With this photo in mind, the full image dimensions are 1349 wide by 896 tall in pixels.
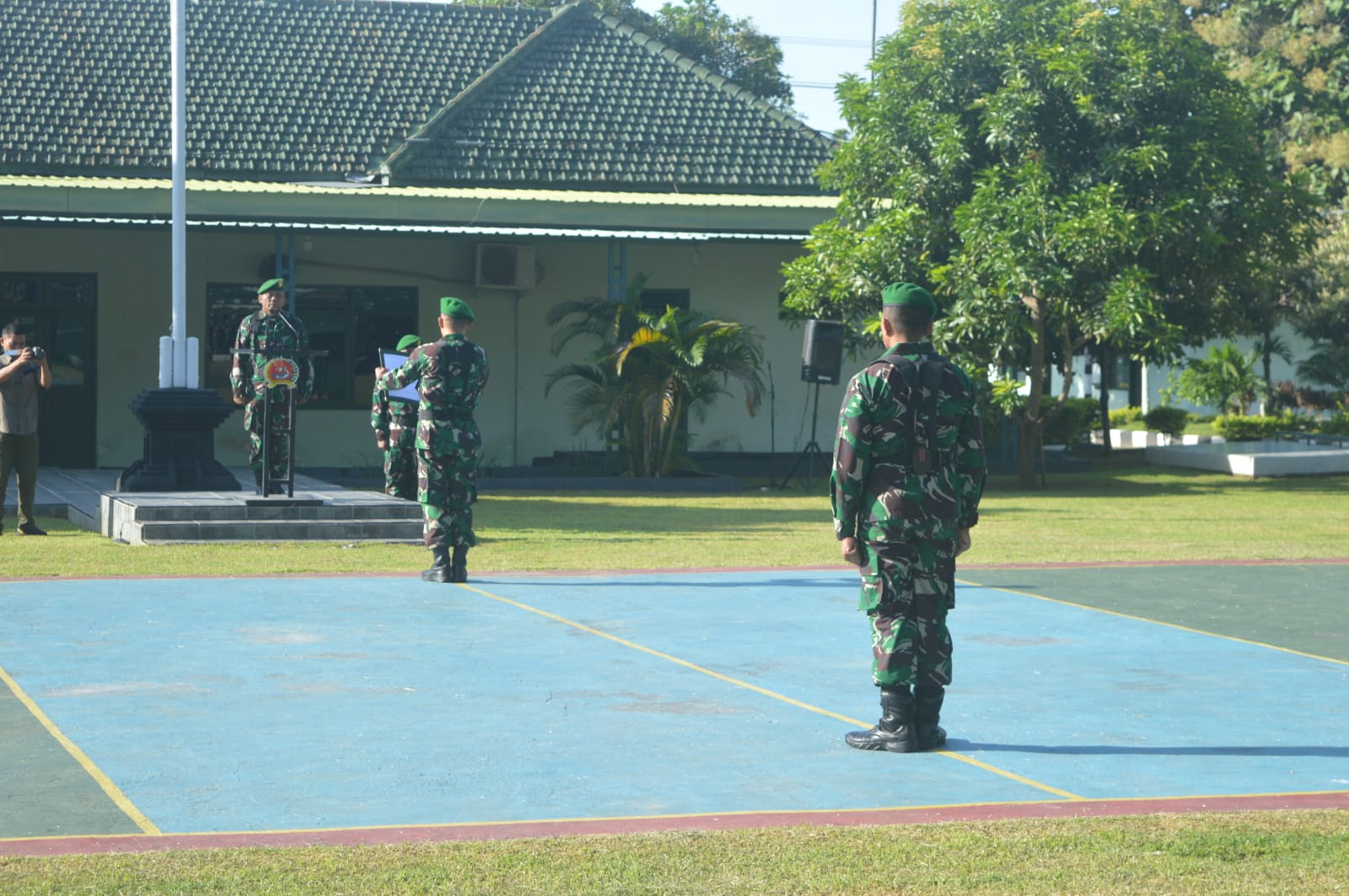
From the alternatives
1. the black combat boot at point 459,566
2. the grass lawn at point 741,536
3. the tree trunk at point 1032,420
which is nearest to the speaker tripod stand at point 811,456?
the grass lawn at point 741,536

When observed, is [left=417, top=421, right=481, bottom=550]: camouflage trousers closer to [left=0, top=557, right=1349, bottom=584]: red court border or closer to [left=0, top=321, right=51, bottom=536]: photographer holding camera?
[left=0, top=557, right=1349, bottom=584]: red court border

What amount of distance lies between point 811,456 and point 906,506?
17663 millimetres

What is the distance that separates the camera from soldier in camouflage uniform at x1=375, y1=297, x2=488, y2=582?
12360 mm

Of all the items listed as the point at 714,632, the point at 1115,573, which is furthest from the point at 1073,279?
the point at 714,632

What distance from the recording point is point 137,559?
14359 millimetres

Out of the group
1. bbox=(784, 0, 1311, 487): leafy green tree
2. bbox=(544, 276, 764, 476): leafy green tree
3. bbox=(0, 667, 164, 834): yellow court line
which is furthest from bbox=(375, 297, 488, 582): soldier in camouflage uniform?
bbox=(784, 0, 1311, 487): leafy green tree

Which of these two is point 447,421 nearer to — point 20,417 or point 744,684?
point 744,684

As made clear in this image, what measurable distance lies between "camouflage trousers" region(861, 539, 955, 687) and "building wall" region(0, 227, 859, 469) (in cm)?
1800

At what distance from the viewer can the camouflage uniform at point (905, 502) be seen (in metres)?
7.01

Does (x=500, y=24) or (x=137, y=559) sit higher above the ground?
(x=500, y=24)

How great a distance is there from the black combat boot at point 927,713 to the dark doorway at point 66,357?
20.8 metres

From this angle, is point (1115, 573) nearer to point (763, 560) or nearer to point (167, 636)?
point (763, 560)

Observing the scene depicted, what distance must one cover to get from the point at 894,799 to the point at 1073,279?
1783 cm

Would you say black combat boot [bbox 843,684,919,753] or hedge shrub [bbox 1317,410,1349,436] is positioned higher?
hedge shrub [bbox 1317,410,1349,436]
